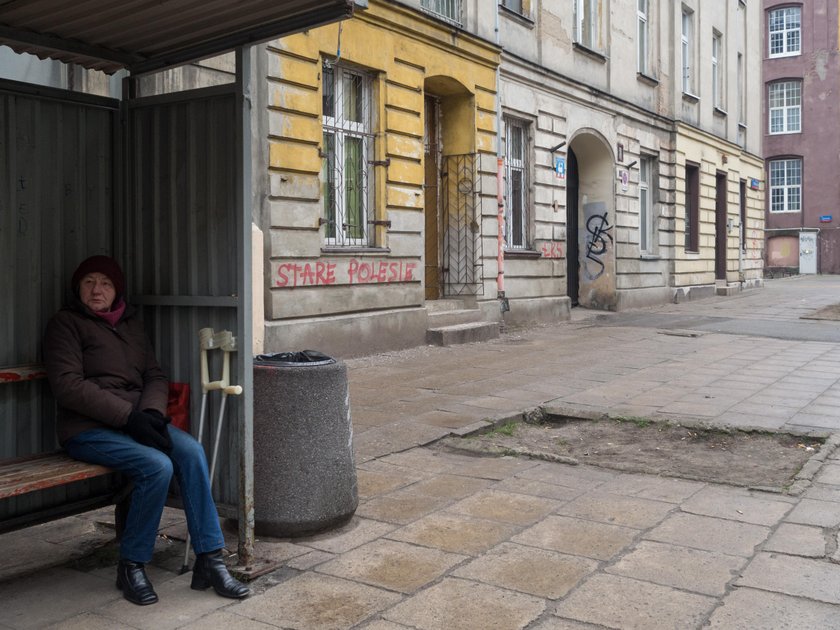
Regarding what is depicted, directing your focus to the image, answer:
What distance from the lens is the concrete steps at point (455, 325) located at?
1289 centimetres

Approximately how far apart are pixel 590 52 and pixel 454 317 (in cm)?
780

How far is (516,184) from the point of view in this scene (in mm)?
16297

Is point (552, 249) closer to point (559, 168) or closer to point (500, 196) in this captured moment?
point (559, 168)

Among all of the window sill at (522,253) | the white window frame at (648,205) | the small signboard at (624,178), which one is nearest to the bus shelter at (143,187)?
the window sill at (522,253)

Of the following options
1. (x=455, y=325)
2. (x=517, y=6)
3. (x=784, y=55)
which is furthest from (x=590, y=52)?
(x=784, y=55)

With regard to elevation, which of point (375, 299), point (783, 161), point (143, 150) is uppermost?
point (783, 161)

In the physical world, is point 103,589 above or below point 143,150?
below

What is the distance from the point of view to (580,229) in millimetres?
20125

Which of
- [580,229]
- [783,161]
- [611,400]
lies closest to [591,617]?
[611,400]

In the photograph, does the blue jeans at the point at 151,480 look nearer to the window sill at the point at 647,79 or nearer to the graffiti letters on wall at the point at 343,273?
the graffiti letters on wall at the point at 343,273

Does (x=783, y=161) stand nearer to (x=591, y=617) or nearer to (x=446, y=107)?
(x=446, y=107)

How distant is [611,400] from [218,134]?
5.20 metres

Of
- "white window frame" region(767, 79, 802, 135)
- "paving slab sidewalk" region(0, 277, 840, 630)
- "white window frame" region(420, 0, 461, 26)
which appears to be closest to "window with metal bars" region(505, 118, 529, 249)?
"white window frame" region(420, 0, 461, 26)

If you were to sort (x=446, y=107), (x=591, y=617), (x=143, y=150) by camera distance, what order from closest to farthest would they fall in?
1. (x=591, y=617)
2. (x=143, y=150)
3. (x=446, y=107)
